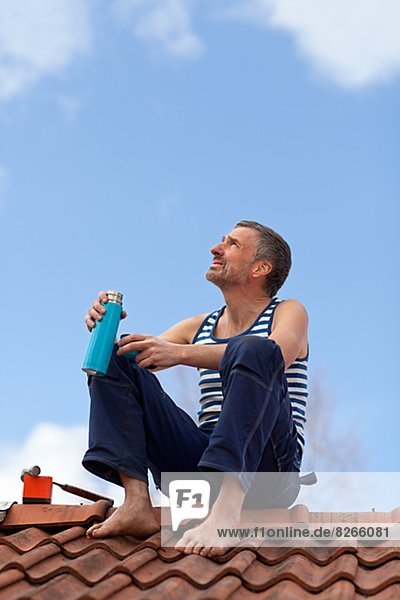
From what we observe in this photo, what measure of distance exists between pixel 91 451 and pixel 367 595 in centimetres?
128

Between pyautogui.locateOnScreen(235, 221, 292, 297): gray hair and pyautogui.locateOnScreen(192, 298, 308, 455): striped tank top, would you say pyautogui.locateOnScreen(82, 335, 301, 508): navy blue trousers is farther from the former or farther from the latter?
pyautogui.locateOnScreen(235, 221, 292, 297): gray hair

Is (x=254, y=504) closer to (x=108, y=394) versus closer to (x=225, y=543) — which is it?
(x=225, y=543)

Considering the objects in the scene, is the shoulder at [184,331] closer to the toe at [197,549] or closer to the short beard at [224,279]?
the short beard at [224,279]

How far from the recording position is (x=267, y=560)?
344cm

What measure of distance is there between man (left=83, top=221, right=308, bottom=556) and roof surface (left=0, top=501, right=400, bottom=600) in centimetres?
14

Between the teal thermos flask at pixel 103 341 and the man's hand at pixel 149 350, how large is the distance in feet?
0.20

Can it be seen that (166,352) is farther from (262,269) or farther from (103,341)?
(262,269)

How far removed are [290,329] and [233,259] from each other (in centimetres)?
59

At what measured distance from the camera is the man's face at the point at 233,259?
4.63m

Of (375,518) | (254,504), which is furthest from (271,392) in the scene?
(375,518)

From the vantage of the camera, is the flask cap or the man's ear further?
the man's ear

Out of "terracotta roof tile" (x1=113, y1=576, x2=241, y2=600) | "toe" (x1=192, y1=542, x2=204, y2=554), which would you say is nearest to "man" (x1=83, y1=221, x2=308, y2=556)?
"toe" (x1=192, y1=542, x2=204, y2=554)

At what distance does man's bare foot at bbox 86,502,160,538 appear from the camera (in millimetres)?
3773

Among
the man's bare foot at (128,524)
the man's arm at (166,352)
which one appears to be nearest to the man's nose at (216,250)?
the man's arm at (166,352)
